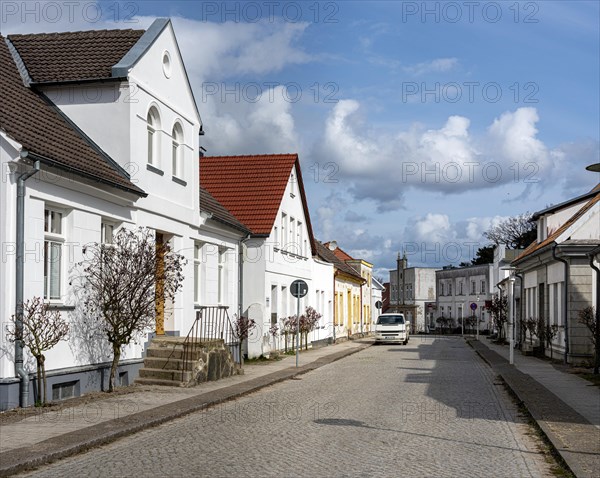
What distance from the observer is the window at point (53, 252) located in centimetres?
1441

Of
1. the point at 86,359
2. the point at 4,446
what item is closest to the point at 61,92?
the point at 86,359

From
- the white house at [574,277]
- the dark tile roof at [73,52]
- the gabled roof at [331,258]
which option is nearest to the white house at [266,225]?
the white house at [574,277]

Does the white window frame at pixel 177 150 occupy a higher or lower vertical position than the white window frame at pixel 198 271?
higher

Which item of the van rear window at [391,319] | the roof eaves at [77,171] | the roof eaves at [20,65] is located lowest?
the van rear window at [391,319]

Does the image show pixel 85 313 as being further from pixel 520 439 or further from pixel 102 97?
pixel 520 439

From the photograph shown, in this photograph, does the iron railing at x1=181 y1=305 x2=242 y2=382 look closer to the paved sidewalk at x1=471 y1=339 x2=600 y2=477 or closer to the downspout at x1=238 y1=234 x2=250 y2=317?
the downspout at x1=238 y1=234 x2=250 y2=317

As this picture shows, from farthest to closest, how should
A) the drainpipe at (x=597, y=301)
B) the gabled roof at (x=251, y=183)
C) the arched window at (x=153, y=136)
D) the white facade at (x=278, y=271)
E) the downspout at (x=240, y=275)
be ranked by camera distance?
the gabled roof at (x=251, y=183) < the white facade at (x=278, y=271) < the downspout at (x=240, y=275) < the drainpipe at (x=597, y=301) < the arched window at (x=153, y=136)

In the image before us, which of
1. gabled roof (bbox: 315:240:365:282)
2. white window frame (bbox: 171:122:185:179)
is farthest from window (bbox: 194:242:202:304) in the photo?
gabled roof (bbox: 315:240:365:282)

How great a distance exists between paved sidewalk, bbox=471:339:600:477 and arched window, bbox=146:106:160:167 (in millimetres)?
9297

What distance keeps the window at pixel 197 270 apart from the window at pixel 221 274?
2034 mm

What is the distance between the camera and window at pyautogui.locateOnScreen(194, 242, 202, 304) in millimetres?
22812

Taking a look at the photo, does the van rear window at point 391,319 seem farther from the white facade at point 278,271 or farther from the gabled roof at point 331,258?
the white facade at point 278,271

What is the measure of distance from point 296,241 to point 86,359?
19172 mm

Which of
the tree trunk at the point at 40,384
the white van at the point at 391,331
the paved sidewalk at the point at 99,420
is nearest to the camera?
the paved sidewalk at the point at 99,420
